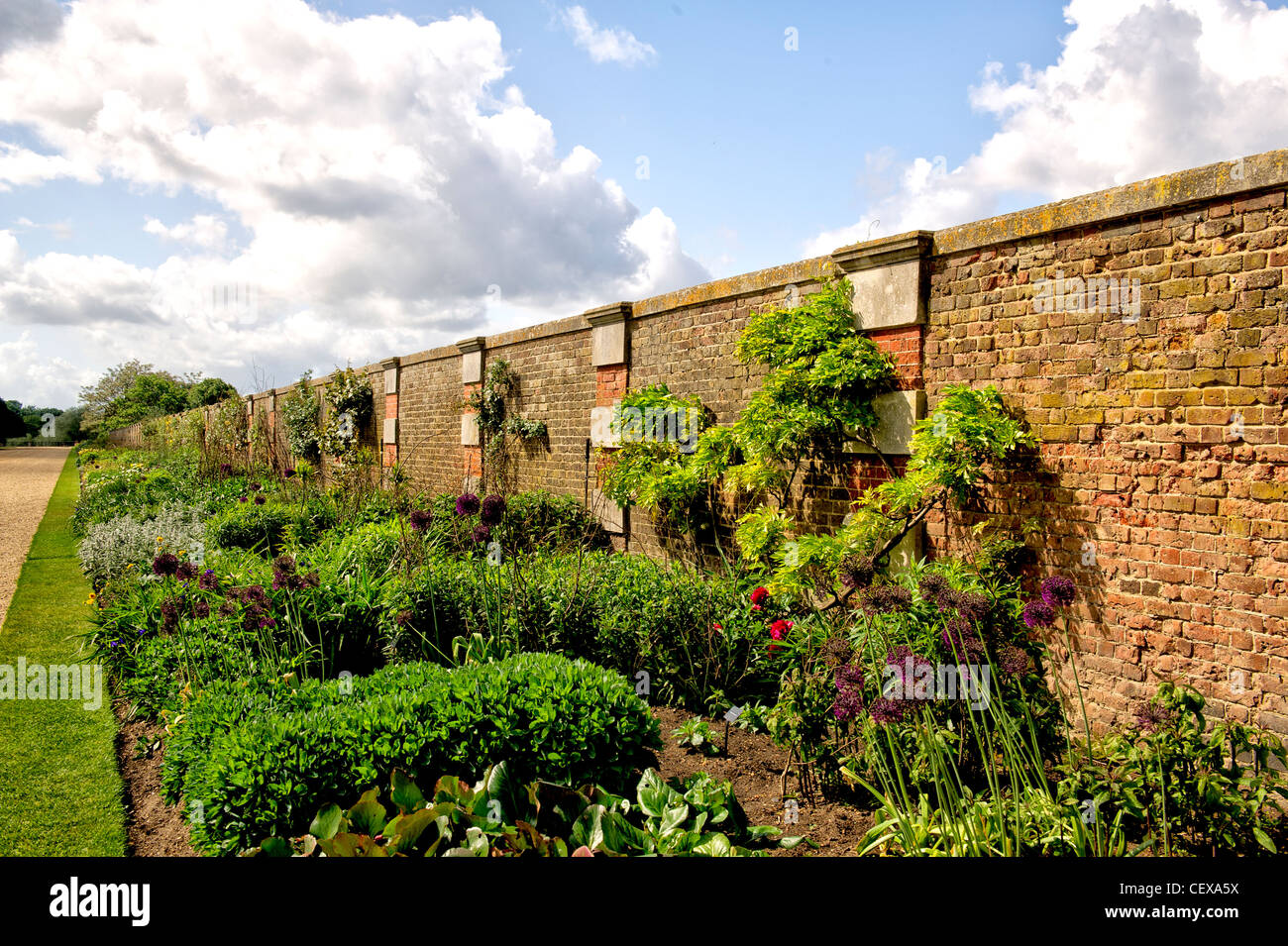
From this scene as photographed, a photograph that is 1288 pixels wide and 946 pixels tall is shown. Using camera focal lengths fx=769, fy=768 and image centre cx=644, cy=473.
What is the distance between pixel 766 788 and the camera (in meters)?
3.73

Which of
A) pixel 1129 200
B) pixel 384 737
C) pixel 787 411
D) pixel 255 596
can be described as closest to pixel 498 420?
pixel 787 411

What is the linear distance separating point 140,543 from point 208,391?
4623 centimetres

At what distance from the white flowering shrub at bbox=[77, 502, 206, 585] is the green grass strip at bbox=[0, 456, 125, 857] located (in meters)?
0.60

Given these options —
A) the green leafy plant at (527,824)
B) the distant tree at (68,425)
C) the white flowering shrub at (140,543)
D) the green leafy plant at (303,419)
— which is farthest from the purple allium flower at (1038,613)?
the distant tree at (68,425)

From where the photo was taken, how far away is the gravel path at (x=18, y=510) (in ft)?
31.5

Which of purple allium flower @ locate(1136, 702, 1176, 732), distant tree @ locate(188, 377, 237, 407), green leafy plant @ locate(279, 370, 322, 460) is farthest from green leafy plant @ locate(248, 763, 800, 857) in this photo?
distant tree @ locate(188, 377, 237, 407)

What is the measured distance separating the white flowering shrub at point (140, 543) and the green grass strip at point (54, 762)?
0.60 meters

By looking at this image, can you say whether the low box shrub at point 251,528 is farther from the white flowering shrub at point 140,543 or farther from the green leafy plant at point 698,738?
the green leafy plant at point 698,738

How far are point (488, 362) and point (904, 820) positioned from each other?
925 centimetres

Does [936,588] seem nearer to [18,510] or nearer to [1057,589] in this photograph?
[1057,589]

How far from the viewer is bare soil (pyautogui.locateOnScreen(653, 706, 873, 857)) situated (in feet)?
10.7

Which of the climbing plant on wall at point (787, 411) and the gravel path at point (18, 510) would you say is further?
the gravel path at point (18, 510)

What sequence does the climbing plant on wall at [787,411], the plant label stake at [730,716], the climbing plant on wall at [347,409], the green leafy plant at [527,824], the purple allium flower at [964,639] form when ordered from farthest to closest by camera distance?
the climbing plant on wall at [347,409] → the climbing plant on wall at [787,411] → the plant label stake at [730,716] → the purple allium flower at [964,639] → the green leafy plant at [527,824]

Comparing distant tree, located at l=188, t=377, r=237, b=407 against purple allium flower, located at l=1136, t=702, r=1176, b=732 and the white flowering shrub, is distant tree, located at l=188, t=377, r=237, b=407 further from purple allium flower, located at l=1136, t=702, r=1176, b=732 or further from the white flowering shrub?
purple allium flower, located at l=1136, t=702, r=1176, b=732
